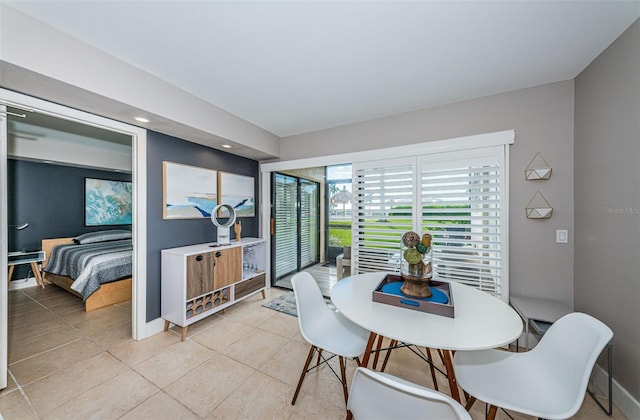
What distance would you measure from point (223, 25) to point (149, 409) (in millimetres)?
2575

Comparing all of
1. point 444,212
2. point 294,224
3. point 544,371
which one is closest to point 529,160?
point 444,212

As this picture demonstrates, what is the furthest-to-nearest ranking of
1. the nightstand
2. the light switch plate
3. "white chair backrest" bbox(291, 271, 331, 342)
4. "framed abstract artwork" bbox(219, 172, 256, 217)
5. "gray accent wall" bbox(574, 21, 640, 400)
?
the nightstand, "framed abstract artwork" bbox(219, 172, 256, 217), the light switch plate, "white chair backrest" bbox(291, 271, 331, 342), "gray accent wall" bbox(574, 21, 640, 400)

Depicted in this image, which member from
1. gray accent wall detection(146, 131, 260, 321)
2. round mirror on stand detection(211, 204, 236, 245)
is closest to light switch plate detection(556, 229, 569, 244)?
round mirror on stand detection(211, 204, 236, 245)

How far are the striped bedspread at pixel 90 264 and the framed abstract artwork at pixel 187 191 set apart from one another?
4.73 ft

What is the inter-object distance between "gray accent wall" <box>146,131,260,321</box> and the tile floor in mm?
548

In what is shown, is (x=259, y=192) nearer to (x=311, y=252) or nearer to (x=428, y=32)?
(x=311, y=252)

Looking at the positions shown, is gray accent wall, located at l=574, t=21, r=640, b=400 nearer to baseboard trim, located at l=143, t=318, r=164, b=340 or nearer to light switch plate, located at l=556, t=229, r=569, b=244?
light switch plate, located at l=556, t=229, r=569, b=244

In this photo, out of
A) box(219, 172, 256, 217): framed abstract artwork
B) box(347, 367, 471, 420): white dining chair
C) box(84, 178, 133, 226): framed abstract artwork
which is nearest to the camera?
box(347, 367, 471, 420): white dining chair

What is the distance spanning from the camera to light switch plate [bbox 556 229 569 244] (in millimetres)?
2074

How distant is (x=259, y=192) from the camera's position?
390cm

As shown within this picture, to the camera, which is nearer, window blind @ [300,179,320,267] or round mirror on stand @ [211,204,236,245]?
round mirror on stand @ [211,204,236,245]

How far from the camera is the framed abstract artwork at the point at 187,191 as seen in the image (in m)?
→ 2.61

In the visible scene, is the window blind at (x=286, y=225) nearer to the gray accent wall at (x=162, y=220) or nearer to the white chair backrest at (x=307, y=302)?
the gray accent wall at (x=162, y=220)

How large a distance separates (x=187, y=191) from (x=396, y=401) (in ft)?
9.53
